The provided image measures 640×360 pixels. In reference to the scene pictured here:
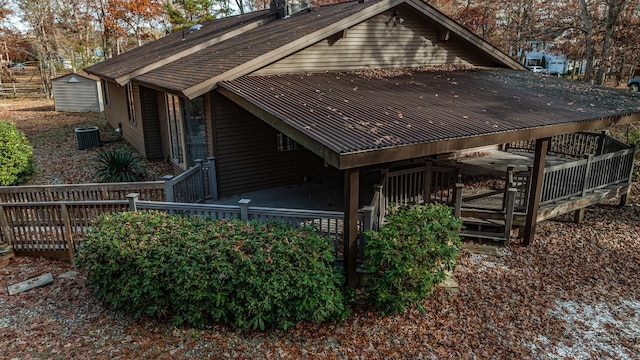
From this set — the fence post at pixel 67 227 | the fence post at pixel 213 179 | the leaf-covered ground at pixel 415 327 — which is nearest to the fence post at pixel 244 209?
the leaf-covered ground at pixel 415 327

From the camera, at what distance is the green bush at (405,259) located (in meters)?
5.96

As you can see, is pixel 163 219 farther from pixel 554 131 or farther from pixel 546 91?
pixel 546 91

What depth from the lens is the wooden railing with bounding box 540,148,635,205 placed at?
9.20 metres

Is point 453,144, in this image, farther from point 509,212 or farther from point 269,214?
point 269,214

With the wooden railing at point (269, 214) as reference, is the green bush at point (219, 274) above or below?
below

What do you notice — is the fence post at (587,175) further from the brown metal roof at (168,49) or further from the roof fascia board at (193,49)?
the brown metal roof at (168,49)

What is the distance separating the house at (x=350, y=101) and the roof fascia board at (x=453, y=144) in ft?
0.06

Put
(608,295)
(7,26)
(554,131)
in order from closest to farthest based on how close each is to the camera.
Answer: (608,295) → (554,131) → (7,26)

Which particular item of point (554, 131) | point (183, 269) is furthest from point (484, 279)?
point (183, 269)

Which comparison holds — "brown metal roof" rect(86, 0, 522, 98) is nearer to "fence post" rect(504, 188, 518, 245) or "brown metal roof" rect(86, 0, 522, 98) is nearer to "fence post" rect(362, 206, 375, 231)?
"fence post" rect(362, 206, 375, 231)

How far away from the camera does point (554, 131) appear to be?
7.97 metres

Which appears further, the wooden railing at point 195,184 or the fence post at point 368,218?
the wooden railing at point 195,184

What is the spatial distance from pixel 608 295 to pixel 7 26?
4738 centimetres

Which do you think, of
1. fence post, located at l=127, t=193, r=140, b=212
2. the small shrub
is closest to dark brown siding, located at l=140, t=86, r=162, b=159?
the small shrub
